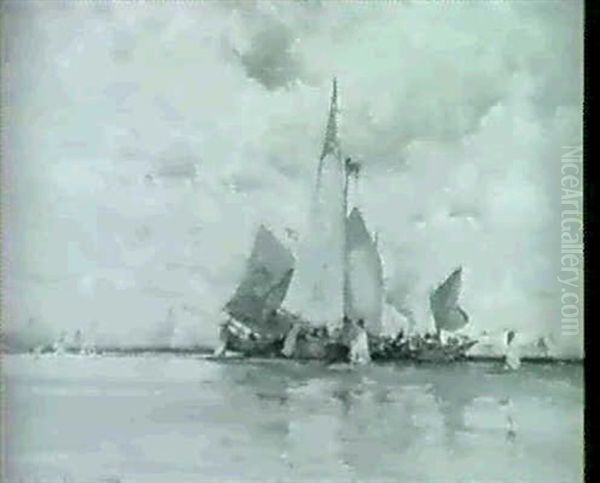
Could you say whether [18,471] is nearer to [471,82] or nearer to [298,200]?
[298,200]

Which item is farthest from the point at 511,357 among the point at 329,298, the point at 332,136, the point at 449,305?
the point at 332,136

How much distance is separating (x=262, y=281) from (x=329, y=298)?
3.0 inches

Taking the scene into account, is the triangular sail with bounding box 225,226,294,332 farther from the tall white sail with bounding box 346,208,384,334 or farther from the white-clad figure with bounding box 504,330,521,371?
the white-clad figure with bounding box 504,330,521,371

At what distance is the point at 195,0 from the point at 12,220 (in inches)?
12.4

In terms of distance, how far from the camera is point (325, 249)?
1168 millimetres

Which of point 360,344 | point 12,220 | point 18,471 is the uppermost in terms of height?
point 12,220

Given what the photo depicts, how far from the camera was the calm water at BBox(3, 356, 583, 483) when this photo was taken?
1.15 meters

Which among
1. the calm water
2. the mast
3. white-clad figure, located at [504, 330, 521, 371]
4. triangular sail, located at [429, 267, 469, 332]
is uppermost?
the mast

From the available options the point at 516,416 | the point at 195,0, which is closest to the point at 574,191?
the point at 516,416

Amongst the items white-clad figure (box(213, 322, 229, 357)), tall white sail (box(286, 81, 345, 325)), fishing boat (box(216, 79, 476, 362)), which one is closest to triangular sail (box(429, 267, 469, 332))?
fishing boat (box(216, 79, 476, 362))

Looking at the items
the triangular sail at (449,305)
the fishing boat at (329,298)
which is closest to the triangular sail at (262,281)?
the fishing boat at (329,298)

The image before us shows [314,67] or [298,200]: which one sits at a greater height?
[314,67]

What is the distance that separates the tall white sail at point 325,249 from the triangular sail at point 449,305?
10cm

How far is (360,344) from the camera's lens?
3.82ft
